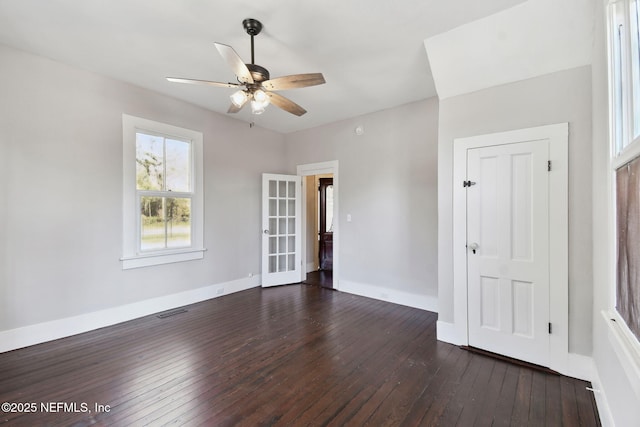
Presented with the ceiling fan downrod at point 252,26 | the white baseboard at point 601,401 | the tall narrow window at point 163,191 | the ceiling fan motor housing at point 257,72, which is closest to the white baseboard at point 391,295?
the white baseboard at point 601,401

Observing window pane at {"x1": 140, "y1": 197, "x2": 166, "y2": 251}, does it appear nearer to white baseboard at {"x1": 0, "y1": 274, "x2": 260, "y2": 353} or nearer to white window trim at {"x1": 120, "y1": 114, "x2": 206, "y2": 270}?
white window trim at {"x1": 120, "y1": 114, "x2": 206, "y2": 270}

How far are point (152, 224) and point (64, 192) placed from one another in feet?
3.04

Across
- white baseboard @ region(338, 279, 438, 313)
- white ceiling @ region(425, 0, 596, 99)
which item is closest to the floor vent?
white baseboard @ region(338, 279, 438, 313)

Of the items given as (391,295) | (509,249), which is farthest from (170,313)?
(509,249)

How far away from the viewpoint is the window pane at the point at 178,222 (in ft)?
12.1

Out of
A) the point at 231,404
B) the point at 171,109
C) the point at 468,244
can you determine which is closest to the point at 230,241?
the point at 171,109

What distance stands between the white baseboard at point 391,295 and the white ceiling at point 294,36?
2594mm

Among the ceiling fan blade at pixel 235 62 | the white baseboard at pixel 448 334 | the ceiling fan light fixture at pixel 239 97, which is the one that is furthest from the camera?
the white baseboard at pixel 448 334

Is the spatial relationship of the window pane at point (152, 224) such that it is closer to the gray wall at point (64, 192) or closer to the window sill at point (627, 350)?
the gray wall at point (64, 192)

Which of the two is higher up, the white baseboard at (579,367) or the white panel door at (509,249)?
the white panel door at (509,249)

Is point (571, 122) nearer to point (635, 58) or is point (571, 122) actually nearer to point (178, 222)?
point (635, 58)

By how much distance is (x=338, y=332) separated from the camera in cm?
295

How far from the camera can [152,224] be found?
138 inches

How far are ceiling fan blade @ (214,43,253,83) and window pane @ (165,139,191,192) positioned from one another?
2183mm
